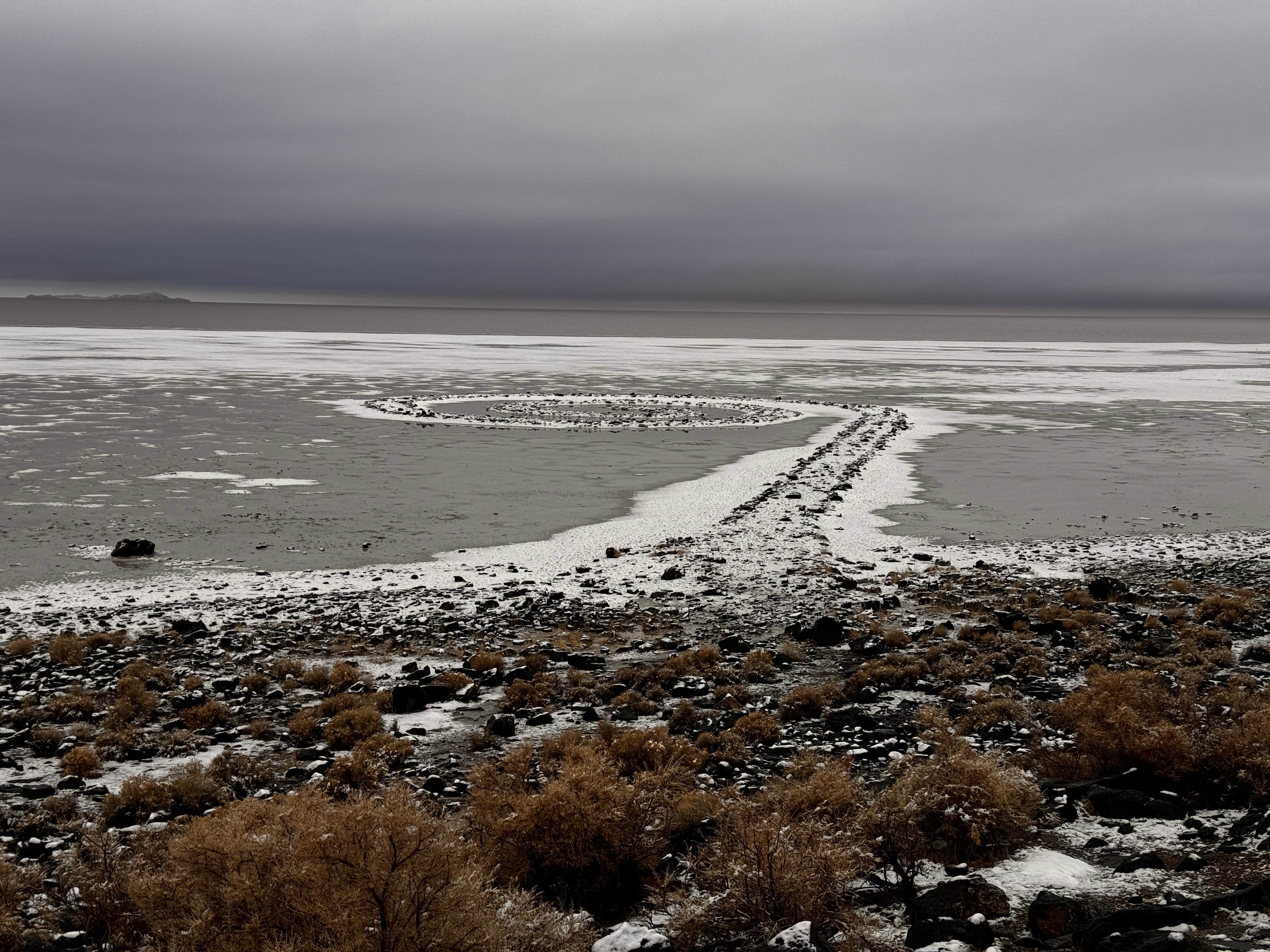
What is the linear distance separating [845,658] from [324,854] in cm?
935

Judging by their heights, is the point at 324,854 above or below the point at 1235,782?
above

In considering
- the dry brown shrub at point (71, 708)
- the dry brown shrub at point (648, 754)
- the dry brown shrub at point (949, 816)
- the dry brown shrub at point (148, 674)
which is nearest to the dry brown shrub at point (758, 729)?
the dry brown shrub at point (648, 754)

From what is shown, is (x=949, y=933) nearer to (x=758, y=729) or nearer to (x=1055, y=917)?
(x=1055, y=917)

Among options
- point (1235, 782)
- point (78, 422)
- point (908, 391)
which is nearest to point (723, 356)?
point (908, 391)

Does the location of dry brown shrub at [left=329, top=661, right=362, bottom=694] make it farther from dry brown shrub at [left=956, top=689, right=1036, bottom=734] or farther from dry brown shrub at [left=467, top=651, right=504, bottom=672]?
dry brown shrub at [left=956, top=689, right=1036, bottom=734]

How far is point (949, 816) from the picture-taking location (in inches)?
316

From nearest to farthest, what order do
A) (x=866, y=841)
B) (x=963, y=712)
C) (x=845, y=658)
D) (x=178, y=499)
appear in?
(x=866, y=841), (x=963, y=712), (x=845, y=658), (x=178, y=499)

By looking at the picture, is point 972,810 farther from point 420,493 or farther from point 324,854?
point 420,493

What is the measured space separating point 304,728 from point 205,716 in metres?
1.30

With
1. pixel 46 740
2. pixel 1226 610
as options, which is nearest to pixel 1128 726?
pixel 1226 610

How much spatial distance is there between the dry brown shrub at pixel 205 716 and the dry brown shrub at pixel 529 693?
3127 mm

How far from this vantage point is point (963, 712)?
1166 centimetres

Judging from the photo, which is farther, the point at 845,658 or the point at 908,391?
the point at 908,391

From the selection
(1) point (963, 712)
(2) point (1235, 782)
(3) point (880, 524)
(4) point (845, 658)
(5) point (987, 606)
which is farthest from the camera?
(3) point (880, 524)
